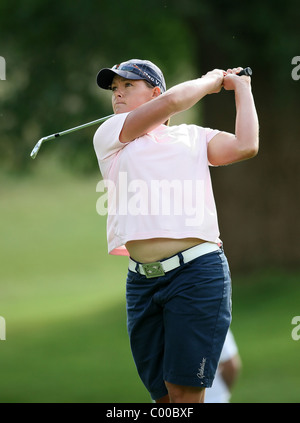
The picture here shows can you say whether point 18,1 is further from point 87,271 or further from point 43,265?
point 43,265

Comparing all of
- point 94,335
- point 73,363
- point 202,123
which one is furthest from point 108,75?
point 94,335

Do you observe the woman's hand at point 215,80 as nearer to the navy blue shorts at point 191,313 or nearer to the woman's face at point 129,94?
the woman's face at point 129,94

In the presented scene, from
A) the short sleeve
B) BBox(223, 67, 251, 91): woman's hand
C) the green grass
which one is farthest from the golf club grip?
the green grass

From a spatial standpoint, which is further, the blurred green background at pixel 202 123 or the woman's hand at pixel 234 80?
the blurred green background at pixel 202 123

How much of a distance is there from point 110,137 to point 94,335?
24.9ft

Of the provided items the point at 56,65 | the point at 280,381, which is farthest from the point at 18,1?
the point at 280,381

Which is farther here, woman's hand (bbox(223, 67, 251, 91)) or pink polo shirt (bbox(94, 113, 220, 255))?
woman's hand (bbox(223, 67, 251, 91))

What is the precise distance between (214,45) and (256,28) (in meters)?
1.13

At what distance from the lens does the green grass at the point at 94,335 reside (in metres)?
8.19

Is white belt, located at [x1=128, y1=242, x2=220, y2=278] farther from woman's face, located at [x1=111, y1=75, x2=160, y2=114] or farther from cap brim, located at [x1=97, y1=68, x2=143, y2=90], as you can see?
cap brim, located at [x1=97, y1=68, x2=143, y2=90]

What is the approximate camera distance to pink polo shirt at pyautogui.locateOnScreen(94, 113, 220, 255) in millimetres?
3453

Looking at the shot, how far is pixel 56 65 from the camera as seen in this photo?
10062mm

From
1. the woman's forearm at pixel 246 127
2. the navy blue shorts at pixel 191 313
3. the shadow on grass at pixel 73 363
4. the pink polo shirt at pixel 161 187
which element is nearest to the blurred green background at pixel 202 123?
the shadow on grass at pixel 73 363
